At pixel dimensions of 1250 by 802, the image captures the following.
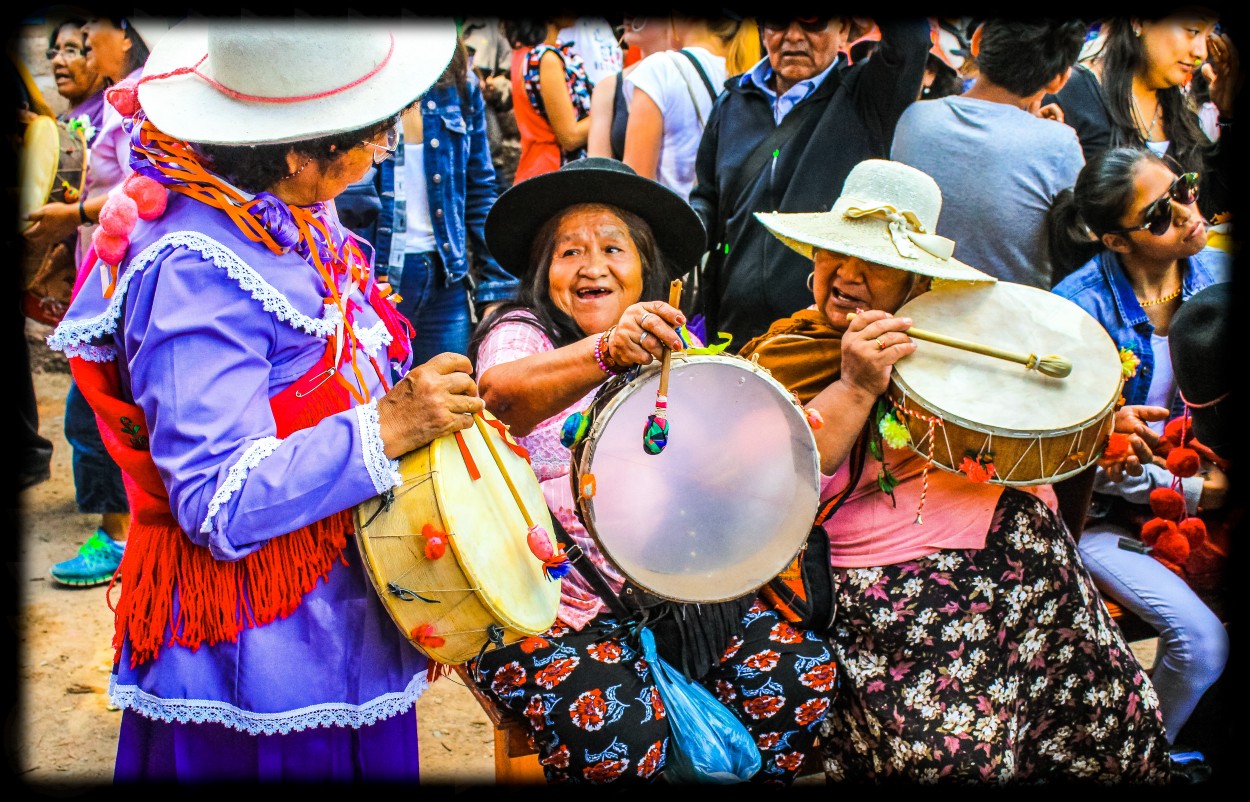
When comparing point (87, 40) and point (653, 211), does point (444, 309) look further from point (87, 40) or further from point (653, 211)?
point (87, 40)

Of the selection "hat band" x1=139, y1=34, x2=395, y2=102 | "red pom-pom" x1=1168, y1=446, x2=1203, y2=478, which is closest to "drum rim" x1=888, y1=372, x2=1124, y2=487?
"red pom-pom" x1=1168, y1=446, x2=1203, y2=478

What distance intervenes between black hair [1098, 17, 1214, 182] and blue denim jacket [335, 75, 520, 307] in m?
2.48

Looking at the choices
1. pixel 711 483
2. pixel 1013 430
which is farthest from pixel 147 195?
pixel 1013 430

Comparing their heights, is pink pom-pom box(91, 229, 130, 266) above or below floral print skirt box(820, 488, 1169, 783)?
above

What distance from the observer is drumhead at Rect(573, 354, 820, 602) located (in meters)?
2.53

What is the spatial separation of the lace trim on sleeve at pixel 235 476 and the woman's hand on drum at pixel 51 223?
2988 mm

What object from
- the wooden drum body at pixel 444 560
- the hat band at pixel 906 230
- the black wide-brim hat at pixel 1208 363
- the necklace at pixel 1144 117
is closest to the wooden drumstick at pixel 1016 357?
the hat band at pixel 906 230

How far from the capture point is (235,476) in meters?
2.02

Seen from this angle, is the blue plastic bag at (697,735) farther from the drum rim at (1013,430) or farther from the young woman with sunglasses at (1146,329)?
the young woman with sunglasses at (1146,329)

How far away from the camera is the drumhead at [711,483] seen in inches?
99.4

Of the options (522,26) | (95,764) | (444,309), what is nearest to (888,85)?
(444,309)

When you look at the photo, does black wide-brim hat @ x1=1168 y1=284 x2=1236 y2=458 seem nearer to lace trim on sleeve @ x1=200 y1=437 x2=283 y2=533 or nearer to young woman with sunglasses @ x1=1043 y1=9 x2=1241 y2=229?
young woman with sunglasses @ x1=1043 y1=9 x2=1241 y2=229

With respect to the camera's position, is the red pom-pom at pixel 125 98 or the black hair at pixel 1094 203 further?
the black hair at pixel 1094 203

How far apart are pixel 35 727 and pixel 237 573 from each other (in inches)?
85.2
